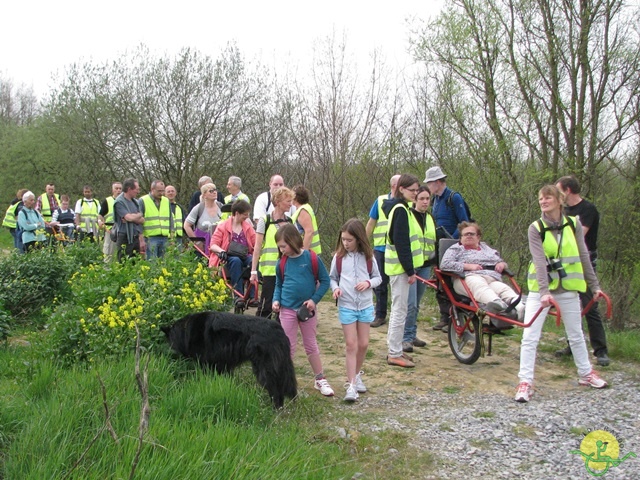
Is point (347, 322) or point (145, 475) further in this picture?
point (347, 322)

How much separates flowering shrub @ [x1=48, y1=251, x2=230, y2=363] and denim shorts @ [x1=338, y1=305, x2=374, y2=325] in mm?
1416

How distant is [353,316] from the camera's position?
529 cm

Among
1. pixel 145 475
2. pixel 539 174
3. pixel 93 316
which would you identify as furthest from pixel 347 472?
pixel 539 174

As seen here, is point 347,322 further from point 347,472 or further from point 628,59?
point 628,59

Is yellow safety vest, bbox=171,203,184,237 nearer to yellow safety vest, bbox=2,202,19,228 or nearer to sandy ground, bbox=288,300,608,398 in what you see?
sandy ground, bbox=288,300,608,398

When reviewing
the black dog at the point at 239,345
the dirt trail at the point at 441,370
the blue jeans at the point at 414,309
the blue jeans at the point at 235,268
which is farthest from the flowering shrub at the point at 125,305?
the blue jeans at the point at 414,309

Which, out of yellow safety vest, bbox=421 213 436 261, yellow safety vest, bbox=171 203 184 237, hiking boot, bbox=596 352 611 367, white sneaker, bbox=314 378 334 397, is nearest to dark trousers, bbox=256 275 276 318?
white sneaker, bbox=314 378 334 397

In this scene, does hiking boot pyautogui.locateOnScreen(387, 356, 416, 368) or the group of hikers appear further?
hiking boot pyautogui.locateOnScreen(387, 356, 416, 368)

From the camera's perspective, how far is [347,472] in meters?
3.49

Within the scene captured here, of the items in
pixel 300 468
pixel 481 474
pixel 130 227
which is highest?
pixel 130 227

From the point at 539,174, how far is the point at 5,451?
10079mm

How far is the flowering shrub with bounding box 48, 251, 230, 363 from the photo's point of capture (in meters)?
5.02

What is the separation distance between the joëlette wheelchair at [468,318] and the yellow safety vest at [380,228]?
3.10 ft

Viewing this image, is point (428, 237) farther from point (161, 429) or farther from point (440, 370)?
point (161, 429)
